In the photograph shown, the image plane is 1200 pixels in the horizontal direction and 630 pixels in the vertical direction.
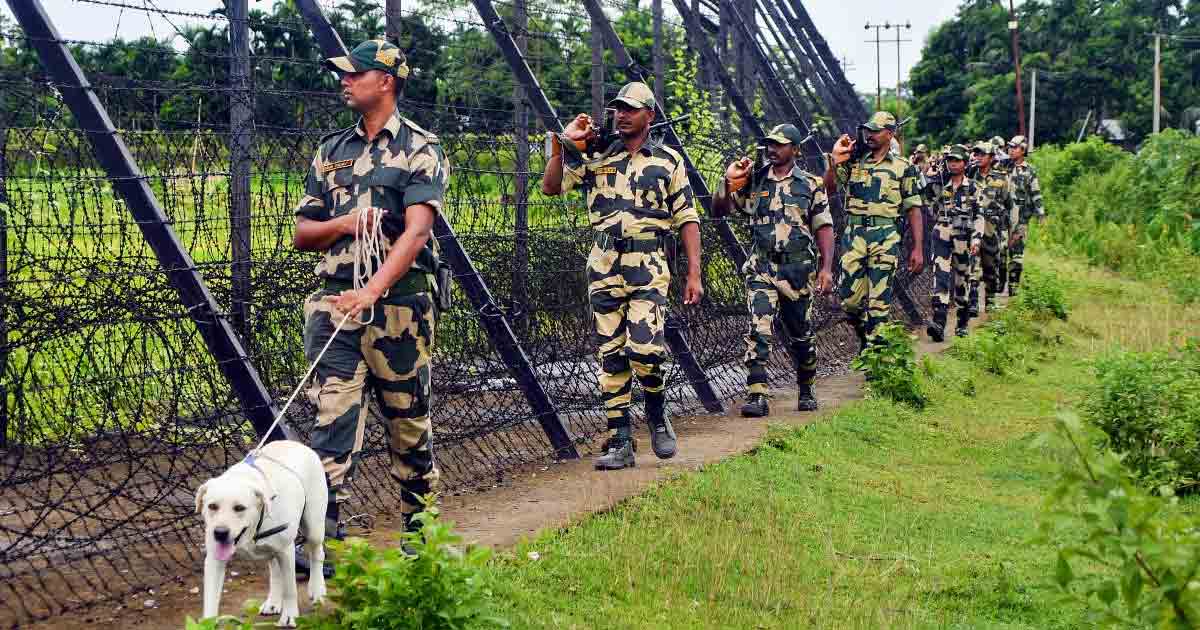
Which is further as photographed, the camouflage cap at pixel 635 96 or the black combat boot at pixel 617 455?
the black combat boot at pixel 617 455

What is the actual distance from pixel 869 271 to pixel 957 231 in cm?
422

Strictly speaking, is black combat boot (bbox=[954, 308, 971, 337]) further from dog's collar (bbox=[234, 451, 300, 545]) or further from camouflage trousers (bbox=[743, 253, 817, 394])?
dog's collar (bbox=[234, 451, 300, 545])

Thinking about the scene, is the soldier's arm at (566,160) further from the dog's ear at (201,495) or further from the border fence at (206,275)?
the dog's ear at (201,495)

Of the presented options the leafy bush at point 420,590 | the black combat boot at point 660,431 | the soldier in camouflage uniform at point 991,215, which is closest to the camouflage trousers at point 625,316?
the black combat boot at point 660,431

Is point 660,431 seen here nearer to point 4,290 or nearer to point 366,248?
point 366,248

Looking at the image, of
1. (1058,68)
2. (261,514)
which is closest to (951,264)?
(261,514)

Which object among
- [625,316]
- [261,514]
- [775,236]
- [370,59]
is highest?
[370,59]

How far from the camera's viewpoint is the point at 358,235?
16.7 feet

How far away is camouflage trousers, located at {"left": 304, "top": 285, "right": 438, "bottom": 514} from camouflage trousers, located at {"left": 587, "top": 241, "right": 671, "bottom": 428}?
212cm

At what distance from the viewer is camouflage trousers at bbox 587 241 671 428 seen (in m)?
7.33

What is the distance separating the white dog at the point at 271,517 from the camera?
409 cm

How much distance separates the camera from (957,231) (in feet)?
50.0

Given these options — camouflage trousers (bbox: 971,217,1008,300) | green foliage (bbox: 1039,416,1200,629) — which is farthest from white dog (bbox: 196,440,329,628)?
camouflage trousers (bbox: 971,217,1008,300)

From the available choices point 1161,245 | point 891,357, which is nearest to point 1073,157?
point 1161,245
